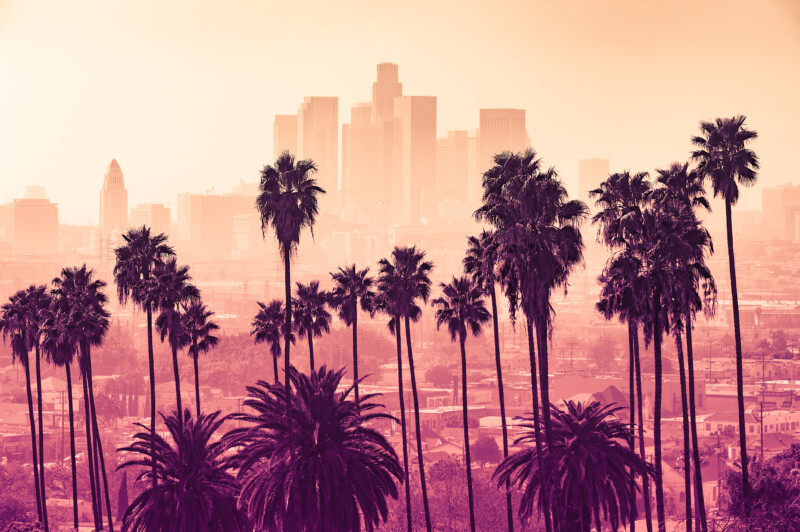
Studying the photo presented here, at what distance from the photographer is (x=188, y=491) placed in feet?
131

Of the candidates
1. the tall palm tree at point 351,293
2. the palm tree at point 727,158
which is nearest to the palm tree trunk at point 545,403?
the palm tree at point 727,158

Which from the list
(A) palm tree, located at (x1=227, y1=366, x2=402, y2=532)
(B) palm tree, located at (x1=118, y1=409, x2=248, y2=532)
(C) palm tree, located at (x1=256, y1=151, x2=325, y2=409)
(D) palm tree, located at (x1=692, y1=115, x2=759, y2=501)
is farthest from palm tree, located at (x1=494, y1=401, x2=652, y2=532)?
(C) palm tree, located at (x1=256, y1=151, x2=325, y2=409)

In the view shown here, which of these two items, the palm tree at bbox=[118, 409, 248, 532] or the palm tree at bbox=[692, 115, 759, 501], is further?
the palm tree at bbox=[692, 115, 759, 501]

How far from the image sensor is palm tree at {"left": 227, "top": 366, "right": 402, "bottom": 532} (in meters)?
36.3

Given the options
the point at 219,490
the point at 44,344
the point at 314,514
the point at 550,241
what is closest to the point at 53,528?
the point at 44,344

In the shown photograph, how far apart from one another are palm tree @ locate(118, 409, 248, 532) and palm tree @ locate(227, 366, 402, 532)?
→ 235 centimetres

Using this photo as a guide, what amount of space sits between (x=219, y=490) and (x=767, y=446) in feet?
338

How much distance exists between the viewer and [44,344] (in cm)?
5659

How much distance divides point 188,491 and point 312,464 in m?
6.12

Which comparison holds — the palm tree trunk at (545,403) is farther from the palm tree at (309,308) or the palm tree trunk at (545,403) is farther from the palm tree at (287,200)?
the palm tree at (309,308)

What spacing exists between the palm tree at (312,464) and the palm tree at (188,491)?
235 cm

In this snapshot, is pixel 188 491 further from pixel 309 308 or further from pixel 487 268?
pixel 309 308

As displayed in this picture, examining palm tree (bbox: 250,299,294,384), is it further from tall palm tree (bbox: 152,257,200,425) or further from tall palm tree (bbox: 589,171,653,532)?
tall palm tree (bbox: 589,171,653,532)

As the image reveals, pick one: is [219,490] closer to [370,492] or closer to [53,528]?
[370,492]
